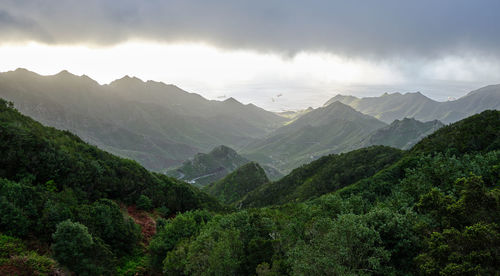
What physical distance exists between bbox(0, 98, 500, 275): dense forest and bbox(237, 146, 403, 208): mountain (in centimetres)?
4102

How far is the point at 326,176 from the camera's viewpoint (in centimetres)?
11775

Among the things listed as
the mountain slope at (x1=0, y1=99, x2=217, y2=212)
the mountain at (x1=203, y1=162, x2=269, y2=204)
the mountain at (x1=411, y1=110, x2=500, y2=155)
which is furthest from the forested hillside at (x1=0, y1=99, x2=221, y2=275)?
the mountain at (x1=203, y1=162, x2=269, y2=204)

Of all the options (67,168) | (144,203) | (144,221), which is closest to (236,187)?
(144,203)

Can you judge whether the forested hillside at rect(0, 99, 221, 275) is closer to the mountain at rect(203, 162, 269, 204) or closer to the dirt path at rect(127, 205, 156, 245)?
the dirt path at rect(127, 205, 156, 245)

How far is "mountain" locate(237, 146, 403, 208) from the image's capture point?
10428 cm

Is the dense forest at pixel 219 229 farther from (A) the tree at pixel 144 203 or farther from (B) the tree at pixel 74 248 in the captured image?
(A) the tree at pixel 144 203

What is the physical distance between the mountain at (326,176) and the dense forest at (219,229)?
41.0 metres

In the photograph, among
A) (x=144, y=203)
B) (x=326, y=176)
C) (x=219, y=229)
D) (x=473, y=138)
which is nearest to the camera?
(x=219, y=229)

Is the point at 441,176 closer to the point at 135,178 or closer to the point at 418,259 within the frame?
the point at 418,259

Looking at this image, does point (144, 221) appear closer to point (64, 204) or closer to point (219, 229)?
point (64, 204)

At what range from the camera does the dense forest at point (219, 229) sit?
23969 millimetres

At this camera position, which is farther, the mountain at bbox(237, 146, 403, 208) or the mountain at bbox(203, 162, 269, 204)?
the mountain at bbox(203, 162, 269, 204)

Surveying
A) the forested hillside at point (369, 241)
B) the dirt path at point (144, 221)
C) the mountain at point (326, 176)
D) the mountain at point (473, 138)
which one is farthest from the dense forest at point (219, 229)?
the mountain at point (326, 176)

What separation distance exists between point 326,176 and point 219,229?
3510 inches
